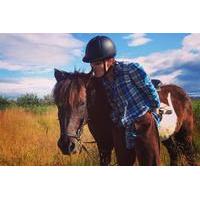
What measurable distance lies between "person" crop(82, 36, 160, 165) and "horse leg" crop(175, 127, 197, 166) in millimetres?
204

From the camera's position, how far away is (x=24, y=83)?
4.68 meters

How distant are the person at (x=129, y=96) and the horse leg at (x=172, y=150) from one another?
8 centimetres

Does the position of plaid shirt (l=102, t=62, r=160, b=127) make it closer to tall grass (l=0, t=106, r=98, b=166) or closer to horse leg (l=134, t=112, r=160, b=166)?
horse leg (l=134, t=112, r=160, b=166)

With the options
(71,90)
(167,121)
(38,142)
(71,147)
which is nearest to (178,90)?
(167,121)

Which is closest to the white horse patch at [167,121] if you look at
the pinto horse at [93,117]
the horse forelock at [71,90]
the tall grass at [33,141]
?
the pinto horse at [93,117]

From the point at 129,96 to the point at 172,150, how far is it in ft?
1.79

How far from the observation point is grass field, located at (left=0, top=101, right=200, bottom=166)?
15.2 feet

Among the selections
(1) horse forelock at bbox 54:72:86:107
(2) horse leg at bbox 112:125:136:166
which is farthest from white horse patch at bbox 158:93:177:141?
(1) horse forelock at bbox 54:72:86:107

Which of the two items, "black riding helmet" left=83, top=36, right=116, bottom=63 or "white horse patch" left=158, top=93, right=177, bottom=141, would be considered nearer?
"black riding helmet" left=83, top=36, right=116, bottom=63
